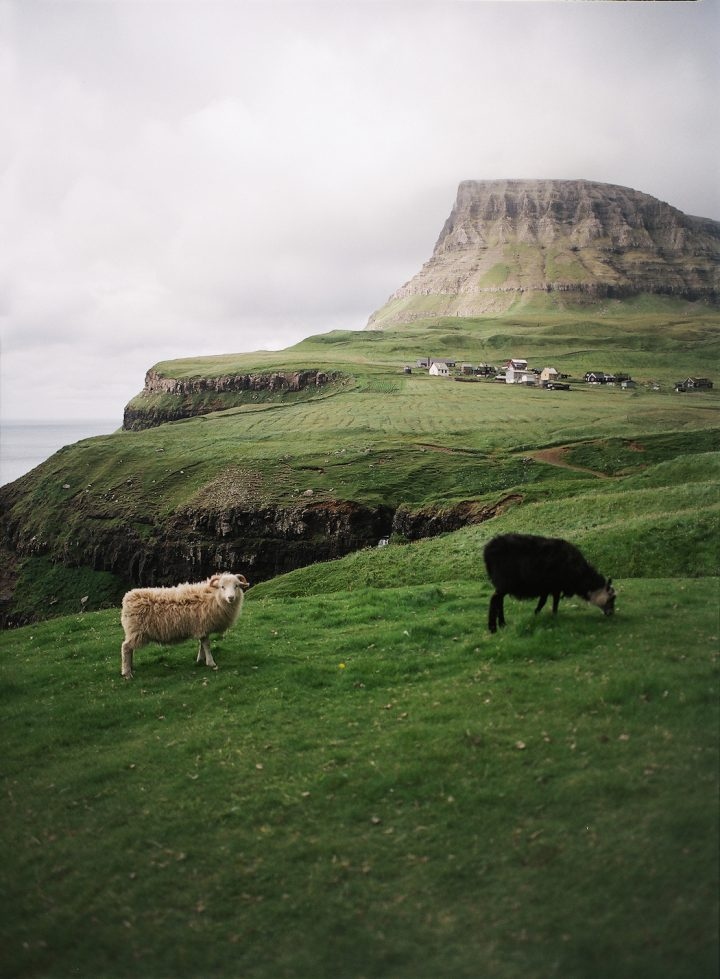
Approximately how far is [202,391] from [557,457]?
11348 cm

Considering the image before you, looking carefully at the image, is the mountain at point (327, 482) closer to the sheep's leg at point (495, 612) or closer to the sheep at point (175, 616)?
the sheep's leg at point (495, 612)

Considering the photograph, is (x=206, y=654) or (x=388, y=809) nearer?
(x=388, y=809)

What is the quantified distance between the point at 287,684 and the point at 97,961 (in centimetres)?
739

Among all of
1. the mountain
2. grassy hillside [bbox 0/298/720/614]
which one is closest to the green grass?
the mountain

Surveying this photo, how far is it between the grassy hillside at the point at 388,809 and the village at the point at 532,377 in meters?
98.7

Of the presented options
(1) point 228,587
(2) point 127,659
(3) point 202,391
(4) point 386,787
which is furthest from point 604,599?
(3) point 202,391

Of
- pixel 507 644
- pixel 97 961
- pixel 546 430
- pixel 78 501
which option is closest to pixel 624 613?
pixel 507 644

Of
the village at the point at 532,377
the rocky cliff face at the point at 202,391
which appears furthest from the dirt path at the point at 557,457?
the rocky cliff face at the point at 202,391

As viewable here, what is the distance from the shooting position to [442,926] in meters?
6.52

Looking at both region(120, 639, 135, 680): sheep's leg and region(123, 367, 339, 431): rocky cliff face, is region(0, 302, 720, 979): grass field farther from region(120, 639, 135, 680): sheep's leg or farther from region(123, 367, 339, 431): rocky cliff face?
region(123, 367, 339, 431): rocky cliff face

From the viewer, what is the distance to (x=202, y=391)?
15238cm

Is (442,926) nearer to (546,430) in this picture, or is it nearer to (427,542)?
(427,542)

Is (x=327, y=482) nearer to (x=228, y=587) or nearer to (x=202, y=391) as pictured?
(x=228, y=587)

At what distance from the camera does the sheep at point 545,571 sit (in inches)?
575
